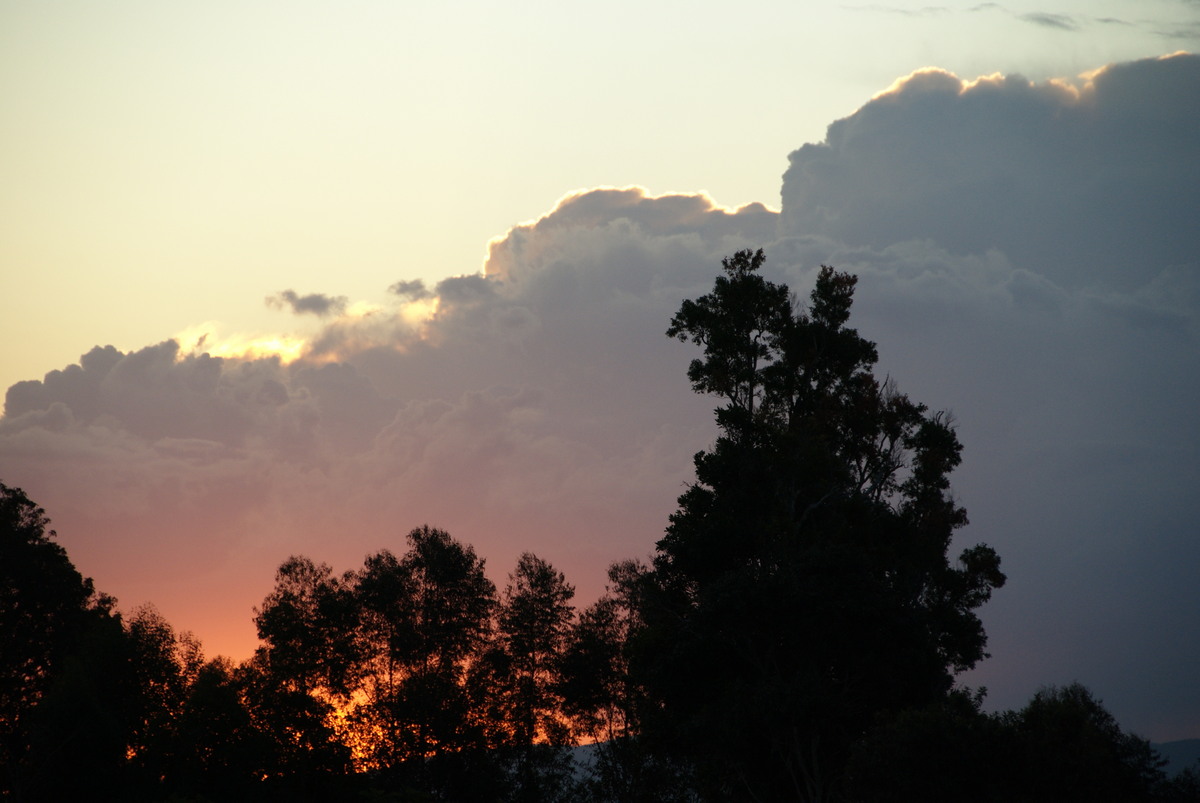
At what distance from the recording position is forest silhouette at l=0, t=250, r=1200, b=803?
4434 cm

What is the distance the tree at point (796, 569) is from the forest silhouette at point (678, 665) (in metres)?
0.12

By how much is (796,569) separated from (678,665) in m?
6.77

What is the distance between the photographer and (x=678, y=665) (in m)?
46.9

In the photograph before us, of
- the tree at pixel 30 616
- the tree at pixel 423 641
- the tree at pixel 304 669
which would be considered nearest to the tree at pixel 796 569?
the tree at pixel 423 641

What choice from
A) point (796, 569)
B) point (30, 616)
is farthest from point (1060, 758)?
point (30, 616)

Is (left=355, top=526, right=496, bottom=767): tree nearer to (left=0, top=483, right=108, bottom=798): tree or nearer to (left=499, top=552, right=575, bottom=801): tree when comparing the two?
(left=499, top=552, right=575, bottom=801): tree

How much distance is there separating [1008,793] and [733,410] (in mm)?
23049

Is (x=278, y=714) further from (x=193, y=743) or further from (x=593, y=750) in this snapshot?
(x=593, y=750)

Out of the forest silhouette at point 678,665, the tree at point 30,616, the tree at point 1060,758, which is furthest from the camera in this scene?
the tree at point 30,616

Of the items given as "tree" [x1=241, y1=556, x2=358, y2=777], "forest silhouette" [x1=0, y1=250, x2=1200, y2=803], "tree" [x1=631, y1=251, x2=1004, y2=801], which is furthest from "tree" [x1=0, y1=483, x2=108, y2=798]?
"tree" [x1=631, y1=251, x2=1004, y2=801]

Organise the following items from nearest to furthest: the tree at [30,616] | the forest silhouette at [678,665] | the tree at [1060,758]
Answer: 1. the tree at [1060,758]
2. the forest silhouette at [678,665]
3. the tree at [30,616]

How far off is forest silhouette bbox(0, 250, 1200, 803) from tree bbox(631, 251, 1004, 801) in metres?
0.12

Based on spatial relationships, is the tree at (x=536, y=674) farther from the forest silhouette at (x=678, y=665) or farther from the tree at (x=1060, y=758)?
the tree at (x=1060, y=758)

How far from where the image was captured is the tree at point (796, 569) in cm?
4506
